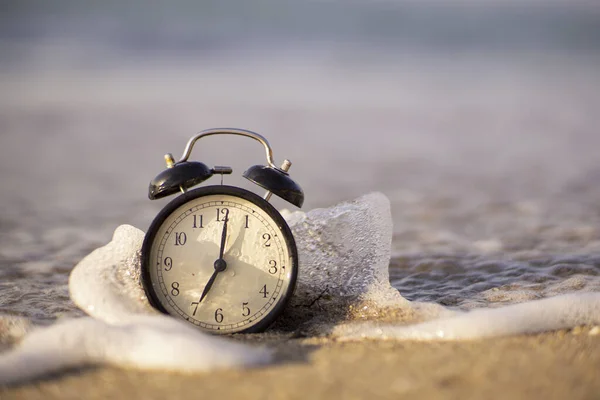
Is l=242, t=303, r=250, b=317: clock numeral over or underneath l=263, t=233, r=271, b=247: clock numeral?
underneath

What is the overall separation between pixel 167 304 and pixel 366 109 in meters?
7.12

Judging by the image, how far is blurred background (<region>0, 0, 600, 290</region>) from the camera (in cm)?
507

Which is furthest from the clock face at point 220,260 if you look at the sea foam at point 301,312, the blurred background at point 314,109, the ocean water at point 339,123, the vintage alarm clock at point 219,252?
the blurred background at point 314,109

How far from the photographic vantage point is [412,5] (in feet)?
58.9

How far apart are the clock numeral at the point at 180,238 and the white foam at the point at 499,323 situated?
0.65 m

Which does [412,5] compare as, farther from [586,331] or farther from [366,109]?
[586,331]

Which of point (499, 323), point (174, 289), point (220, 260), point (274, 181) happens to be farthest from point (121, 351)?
point (499, 323)

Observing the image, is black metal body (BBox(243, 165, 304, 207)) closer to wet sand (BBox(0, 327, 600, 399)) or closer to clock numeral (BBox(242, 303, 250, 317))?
clock numeral (BBox(242, 303, 250, 317))

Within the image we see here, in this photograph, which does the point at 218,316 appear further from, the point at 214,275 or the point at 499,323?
the point at 499,323

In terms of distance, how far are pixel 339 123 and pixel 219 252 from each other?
6.11m

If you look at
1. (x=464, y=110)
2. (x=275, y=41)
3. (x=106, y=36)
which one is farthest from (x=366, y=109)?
(x=106, y=36)

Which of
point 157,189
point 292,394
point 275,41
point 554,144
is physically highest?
point 275,41

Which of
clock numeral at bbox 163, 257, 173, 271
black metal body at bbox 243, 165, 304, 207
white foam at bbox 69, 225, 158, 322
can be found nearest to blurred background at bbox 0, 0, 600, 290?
white foam at bbox 69, 225, 158, 322

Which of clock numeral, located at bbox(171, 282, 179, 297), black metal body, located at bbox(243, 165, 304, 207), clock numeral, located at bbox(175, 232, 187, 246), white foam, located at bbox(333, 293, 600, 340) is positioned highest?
black metal body, located at bbox(243, 165, 304, 207)
